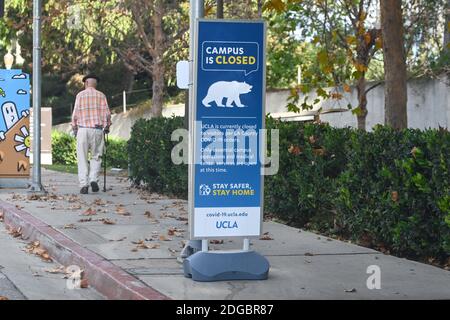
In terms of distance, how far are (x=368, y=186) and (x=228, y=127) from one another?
2472 mm

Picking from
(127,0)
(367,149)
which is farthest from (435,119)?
(367,149)

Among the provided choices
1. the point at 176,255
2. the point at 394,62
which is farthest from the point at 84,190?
the point at 176,255

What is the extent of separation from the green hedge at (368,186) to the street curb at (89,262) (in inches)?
113

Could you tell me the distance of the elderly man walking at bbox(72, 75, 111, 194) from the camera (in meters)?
15.0

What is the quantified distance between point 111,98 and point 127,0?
1661 cm

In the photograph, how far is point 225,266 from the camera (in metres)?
7.56

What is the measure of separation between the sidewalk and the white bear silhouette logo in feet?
5.22

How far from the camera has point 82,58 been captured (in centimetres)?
3173

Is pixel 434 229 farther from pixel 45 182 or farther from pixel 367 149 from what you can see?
pixel 45 182

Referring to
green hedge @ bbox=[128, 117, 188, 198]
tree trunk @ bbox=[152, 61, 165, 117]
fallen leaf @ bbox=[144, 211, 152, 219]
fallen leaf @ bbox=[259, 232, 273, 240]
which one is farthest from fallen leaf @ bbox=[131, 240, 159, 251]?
tree trunk @ bbox=[152, 61, 165, 117]

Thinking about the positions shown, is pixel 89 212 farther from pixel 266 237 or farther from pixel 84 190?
pixel 266 237

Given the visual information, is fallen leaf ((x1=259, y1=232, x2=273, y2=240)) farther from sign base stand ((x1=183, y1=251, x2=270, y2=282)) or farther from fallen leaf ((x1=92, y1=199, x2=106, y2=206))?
fallen leaf ((x1=92, y1=199, x2=106, y2=206))

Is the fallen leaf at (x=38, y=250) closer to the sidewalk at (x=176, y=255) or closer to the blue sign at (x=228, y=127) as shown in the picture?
the sidewalk at (x=176, y=255)

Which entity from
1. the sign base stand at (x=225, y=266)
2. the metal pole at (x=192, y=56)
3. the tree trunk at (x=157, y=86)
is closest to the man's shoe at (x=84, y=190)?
the metal pole at (x=192, y=56)
